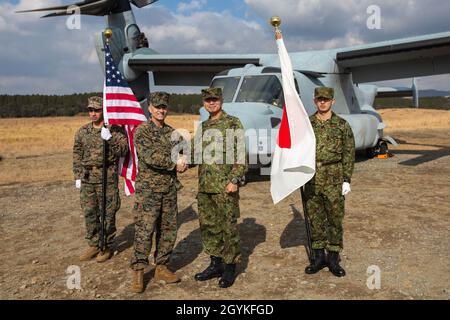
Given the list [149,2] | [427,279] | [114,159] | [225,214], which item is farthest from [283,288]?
[149,2]

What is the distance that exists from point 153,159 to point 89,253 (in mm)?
1756

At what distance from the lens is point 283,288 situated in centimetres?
385

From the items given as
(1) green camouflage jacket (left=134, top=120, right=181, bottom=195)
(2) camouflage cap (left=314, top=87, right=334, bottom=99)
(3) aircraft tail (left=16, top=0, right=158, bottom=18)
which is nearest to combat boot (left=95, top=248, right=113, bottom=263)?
(1) green camouflage jacket (left=134, top=120, right=181, bottom=195)

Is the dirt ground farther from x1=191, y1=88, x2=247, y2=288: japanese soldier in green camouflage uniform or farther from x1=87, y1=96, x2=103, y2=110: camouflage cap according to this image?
x1=87, y1=96, x2=103, y2=110: camouflage cap

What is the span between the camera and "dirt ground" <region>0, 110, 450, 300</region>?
3854 millimetres

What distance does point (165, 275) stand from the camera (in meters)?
4.07

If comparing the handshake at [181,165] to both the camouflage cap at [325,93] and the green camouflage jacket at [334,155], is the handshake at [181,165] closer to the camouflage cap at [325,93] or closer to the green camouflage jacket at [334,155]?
the green camouflage jacket at [334,155]

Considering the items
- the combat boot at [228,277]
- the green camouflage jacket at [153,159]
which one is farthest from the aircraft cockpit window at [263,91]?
the combat boot at [228,277]

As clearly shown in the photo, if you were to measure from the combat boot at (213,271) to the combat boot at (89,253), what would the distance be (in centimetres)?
151

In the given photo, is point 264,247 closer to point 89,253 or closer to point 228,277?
point 228,277

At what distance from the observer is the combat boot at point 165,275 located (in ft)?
13.3

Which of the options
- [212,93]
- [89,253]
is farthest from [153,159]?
[89,253]

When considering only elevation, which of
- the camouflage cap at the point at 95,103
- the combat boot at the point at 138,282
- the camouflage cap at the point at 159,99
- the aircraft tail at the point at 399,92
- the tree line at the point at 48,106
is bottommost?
the combat boot at the point at 138,282
